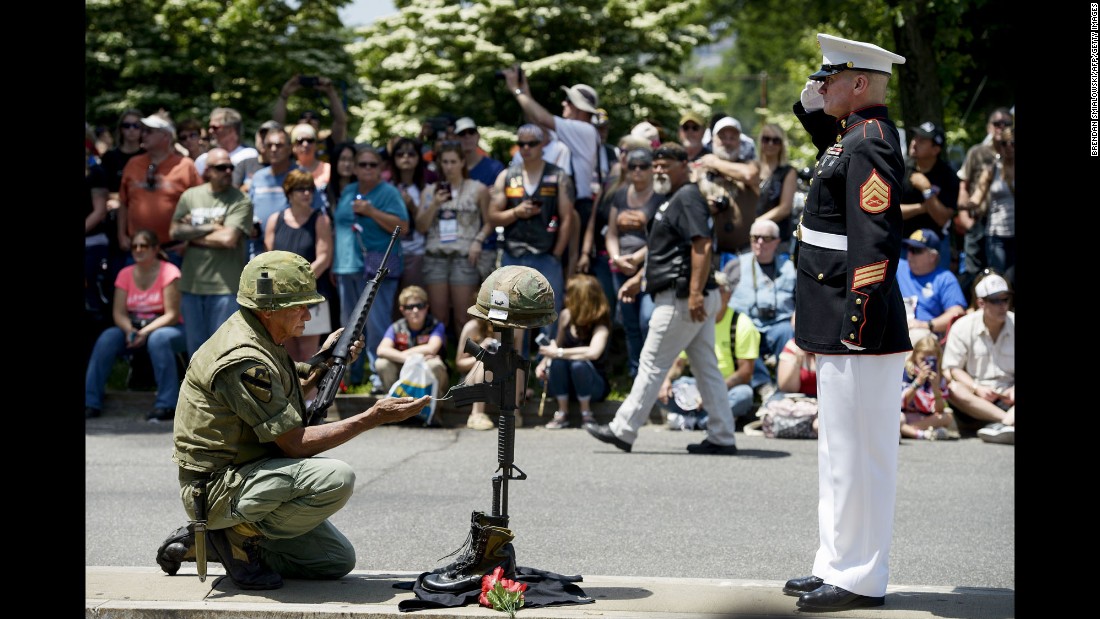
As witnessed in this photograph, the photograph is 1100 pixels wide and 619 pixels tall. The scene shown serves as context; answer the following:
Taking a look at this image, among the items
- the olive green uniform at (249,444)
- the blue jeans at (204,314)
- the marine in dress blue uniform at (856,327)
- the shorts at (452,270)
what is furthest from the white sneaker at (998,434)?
the olive green uniform at (249,444)

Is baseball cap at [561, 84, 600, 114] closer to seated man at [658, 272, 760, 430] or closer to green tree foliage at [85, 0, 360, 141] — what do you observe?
seated man at [658, 272, 760, 430]

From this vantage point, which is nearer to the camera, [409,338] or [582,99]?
[409,338]

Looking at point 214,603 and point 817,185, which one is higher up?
point 817,185

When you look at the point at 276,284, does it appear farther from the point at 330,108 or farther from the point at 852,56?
the point at 330,108

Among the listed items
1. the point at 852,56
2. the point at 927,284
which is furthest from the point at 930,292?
the point at 852,56

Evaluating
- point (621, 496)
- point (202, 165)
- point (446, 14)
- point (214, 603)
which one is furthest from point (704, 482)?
point (446, 14)

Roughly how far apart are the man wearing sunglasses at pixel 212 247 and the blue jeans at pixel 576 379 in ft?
9.10

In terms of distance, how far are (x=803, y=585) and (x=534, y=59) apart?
18008 millimetres

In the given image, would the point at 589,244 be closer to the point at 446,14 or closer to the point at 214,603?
the point at 214,603

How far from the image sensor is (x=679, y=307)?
9703mm

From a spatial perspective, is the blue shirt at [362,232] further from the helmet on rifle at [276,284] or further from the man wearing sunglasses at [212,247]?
the helmet on rifle at [276,284]

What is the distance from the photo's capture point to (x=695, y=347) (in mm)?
9945

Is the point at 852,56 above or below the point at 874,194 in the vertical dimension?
above

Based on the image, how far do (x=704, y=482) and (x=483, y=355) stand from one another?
3.54m
